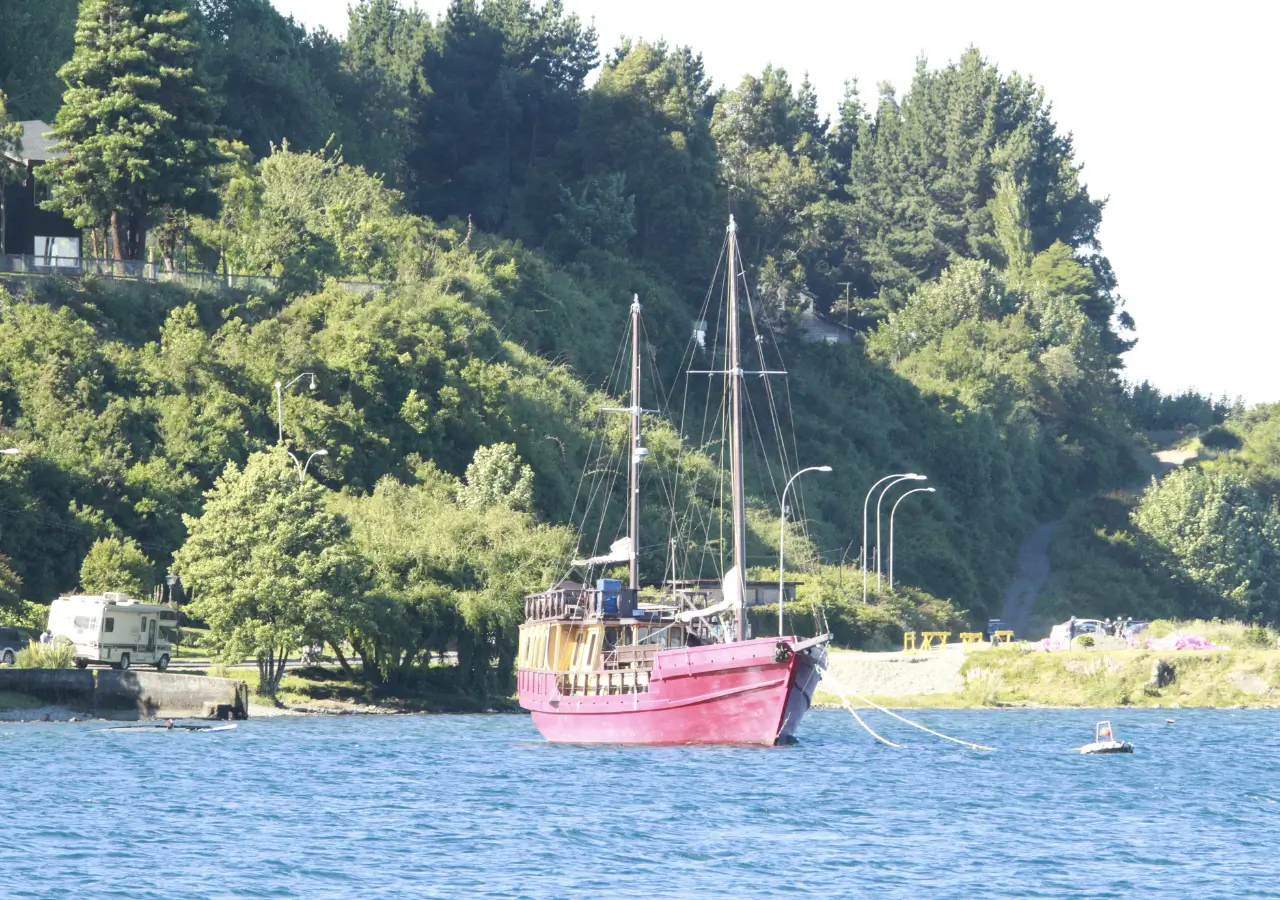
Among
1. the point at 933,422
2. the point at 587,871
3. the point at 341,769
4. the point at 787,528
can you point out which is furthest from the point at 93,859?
the point at 933,422

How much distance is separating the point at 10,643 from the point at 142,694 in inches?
220

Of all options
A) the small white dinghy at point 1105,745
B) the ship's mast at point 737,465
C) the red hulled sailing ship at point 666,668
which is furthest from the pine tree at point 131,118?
the small white dinghy at point 1105,745

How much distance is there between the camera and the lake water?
133ft

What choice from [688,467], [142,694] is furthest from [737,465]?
[688,467]

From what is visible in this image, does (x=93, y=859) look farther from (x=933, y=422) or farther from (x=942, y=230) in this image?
(x=942, y=230)

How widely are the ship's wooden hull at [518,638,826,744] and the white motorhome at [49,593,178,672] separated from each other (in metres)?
18.3

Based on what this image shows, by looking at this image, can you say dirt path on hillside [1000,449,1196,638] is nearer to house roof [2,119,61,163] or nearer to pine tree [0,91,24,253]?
house roof [2,119,61,163]

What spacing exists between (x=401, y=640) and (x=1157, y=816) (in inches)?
1321

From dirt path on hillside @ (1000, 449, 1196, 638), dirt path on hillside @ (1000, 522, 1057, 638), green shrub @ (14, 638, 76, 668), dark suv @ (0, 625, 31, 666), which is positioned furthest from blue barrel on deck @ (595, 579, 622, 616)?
dirt path on hillside @ (1000, 522, 1057, 638)

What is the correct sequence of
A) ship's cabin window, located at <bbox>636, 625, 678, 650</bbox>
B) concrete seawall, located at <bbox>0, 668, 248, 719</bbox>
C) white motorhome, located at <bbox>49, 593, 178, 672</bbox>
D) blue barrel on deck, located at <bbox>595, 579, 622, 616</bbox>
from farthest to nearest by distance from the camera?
white motorhome, located at <bbox>49, 593, 178, 672</bbox>, concrete seawall, located at <bbox>0, 668, 248, 719</bbox>, blue barrel on deck, located at <bbox>595, 579, 622, 616</bbox>, ship's cabin window, located at <bbox>636, 625, 678, 650</bbox>

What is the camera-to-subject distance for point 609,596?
64938mm

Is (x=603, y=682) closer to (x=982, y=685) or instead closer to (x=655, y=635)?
(x=655, y=635)

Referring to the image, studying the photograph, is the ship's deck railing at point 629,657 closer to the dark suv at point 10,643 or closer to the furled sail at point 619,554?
the furled sail at point 619,554

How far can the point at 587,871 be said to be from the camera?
41656mm
